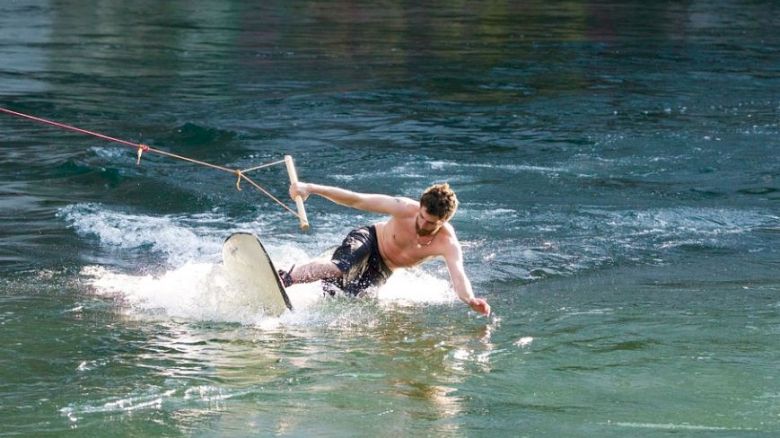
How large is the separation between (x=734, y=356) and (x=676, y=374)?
633 mm

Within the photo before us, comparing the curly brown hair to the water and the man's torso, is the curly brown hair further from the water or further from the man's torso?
the water

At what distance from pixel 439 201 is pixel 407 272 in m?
2.13

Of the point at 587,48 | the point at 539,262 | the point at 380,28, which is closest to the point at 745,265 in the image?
the point at 539,262

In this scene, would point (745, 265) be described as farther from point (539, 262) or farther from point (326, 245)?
point (326, 245)

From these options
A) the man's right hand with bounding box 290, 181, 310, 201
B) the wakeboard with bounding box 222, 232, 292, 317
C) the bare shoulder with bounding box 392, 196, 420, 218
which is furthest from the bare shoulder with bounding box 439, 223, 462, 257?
the wakeboard with bounding box 222, 232, 292, 317

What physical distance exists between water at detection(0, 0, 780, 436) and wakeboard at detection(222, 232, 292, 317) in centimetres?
17

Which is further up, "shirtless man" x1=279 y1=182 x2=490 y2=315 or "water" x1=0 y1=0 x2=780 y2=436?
"shirtless man" x1=279 y1=182 x2=490 y2=315

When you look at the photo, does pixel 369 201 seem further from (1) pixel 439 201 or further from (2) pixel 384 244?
(1) pixel 439 201

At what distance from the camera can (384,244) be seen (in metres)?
9.73

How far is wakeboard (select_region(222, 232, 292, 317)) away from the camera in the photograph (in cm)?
891

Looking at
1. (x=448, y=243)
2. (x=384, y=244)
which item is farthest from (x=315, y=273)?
(x=448, y=243)

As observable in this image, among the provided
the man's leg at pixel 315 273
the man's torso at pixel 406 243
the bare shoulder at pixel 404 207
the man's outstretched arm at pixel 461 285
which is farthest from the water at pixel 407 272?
the bare shoulder at pixel 404 207

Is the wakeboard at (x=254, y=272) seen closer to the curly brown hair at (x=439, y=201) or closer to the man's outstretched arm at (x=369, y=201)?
the man's outstretched arm at (x=369, y=201)

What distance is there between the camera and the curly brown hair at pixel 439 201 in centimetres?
873
